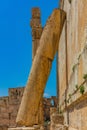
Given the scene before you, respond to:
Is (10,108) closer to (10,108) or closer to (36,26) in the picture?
(10,108)

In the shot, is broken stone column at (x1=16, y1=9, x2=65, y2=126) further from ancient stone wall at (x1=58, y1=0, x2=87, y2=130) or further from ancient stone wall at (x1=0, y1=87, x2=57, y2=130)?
ancient stone wall at (x1=0, y1=87, x2=57, y2=130)

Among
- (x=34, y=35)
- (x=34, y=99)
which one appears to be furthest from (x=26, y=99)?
(x=34, y=35)

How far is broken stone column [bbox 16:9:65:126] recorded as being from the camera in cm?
887

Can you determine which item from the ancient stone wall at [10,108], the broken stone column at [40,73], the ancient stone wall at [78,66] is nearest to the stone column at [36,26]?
the ancient stone wall at [78,66]

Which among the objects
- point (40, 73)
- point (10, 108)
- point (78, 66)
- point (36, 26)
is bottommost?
point (78, 66)

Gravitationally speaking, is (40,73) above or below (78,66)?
above

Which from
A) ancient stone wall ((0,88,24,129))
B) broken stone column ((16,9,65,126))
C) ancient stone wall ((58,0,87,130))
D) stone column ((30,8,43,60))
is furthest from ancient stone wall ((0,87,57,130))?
broken stone column ((16,9,65,126))

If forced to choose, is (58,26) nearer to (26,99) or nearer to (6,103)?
(26,99)

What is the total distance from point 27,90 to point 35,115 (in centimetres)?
66

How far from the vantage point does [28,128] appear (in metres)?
8.30

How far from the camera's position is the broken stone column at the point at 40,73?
29.1 ft

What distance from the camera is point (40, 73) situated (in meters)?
9.19

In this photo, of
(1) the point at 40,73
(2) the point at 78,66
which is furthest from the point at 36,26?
(2) the point at 78,66

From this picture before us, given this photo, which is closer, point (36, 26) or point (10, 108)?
point (36, 26)
